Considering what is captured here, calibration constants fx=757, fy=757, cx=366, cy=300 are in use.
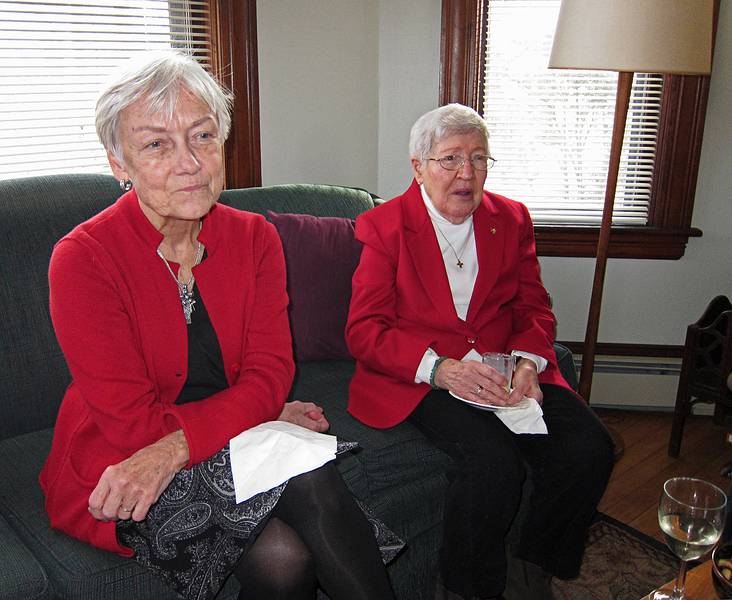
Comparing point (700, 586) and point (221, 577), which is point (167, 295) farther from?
point (700, 586)

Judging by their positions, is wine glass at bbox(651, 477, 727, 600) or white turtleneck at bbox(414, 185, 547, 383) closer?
wine glass at bbox(651, 477, 727, 600)

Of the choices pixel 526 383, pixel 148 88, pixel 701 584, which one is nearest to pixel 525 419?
pixel 526 383

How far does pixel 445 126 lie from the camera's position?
79.9 inches

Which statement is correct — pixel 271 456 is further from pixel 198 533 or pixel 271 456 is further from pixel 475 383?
pixel 475 383

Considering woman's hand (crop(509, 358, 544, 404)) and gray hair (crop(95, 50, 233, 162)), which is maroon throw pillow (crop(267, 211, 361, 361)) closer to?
woman's hand (crop(509, 358, 544, 404))

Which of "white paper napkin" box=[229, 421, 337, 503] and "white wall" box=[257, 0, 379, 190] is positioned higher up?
"white wall" box=[257, 0, 379, 190]

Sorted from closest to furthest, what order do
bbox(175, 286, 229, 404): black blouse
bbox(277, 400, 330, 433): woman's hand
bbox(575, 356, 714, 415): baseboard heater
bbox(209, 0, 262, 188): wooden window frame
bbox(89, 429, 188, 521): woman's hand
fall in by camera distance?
bbox(89, 429, 188, 521): woman's hand < bbox(175, 286, 229, 404): black blouse < bbox(277, 400, 330, 433): woman's hand < bbox(209, 0, 262, 188): wooden window frame < bbox(575, 356, 714, 415): baseboard heater

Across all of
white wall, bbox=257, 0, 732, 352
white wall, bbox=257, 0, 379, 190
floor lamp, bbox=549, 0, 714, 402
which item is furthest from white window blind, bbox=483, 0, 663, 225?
floor lamp, bbox=549, 0, 714, 402

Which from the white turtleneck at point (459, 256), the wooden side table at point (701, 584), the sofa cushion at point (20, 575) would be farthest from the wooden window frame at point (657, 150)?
the sofa cushion at point (20, 575)

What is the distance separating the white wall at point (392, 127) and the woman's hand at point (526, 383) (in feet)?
4.02

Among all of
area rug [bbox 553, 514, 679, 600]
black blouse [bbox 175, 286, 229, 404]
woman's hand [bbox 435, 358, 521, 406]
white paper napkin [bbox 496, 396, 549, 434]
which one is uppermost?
black blouse [bbox 175, 286, 229, 404]

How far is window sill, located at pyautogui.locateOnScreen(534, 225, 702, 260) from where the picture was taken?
3014mm

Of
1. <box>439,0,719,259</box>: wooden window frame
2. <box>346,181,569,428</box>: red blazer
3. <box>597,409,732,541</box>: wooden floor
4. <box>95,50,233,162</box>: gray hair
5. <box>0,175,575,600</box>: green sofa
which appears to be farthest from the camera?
<box>439,0,719,259</box>: wooden window frame

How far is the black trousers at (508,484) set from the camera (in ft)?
5.78
